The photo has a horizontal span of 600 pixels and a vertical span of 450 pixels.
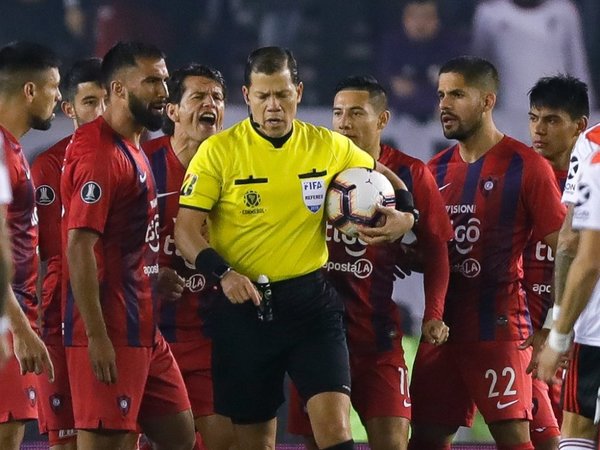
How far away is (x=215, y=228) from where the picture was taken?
602 cm

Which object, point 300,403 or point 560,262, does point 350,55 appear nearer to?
point 300,403

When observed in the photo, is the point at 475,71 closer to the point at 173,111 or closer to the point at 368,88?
the point at 368,88

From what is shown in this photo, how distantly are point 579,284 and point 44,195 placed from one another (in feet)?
9.78

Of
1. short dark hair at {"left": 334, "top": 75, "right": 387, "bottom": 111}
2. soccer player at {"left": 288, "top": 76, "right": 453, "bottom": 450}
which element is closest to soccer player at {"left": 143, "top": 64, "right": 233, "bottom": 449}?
soccer player at {"left": 288, "top": 76, "right": 453, "bottom": 450}

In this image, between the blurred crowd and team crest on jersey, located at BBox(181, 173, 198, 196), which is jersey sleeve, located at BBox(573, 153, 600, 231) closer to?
team crest on jersey, located at BBox(181, 173, 198, 196)

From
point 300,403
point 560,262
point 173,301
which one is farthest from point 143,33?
point 560,262

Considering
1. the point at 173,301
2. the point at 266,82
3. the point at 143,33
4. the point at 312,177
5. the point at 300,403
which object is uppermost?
the point at 143,33

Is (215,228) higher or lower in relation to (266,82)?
lower

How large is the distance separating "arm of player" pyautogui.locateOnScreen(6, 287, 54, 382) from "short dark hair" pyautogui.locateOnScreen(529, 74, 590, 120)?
3.07 m

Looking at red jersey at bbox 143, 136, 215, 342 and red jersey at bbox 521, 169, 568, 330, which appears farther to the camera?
red jersey at bbox 521, 169, 568, 330

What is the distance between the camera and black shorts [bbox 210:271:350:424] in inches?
228

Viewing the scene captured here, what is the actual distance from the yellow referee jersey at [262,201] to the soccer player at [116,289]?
27cm

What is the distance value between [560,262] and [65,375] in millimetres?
2471

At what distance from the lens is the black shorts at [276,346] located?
579 cm
